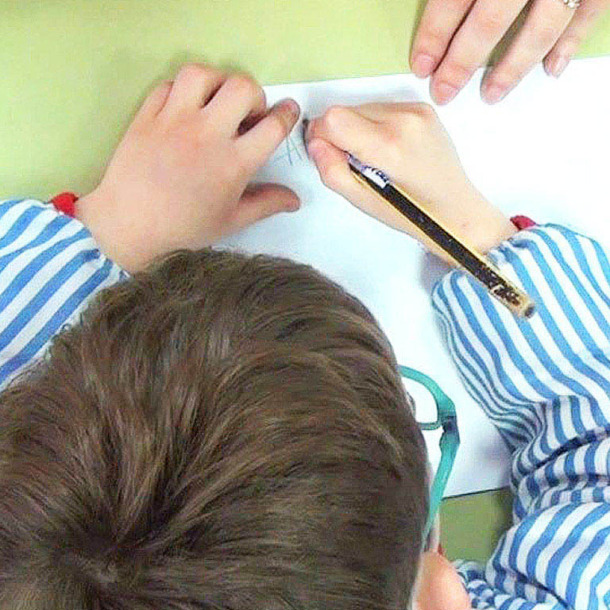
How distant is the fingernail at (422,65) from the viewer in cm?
61

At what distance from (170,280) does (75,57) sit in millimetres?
214

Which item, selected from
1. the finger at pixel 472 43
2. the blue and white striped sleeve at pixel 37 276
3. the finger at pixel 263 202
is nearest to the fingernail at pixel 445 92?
the finger at pixel 472 43

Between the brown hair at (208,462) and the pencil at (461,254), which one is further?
the pencil at (461,254)

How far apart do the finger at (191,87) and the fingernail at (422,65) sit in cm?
12

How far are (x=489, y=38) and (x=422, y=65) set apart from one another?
42 millimetres

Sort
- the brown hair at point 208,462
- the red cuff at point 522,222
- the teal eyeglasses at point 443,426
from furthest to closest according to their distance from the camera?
the red cuff at point 522,222 → the teal eyeglasses at point 443,426 → the brown hair at point 208,462

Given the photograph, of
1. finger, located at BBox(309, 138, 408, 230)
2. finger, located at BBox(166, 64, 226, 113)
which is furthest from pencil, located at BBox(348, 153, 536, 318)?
finger, located at BBox(166, 64, 226, 113)

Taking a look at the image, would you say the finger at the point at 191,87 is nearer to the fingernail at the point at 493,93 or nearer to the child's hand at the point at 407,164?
the child's hand at the point at 407,164

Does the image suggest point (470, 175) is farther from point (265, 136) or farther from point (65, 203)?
point (65, 203)

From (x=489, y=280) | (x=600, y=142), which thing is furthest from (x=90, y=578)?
(x=600, y=142)

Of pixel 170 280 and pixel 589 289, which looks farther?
pixel 589 289

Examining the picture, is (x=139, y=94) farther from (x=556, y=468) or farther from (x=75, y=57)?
(x=556, y=468)

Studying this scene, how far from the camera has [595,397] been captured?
0.61m

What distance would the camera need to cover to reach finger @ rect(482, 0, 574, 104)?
0.61 m
